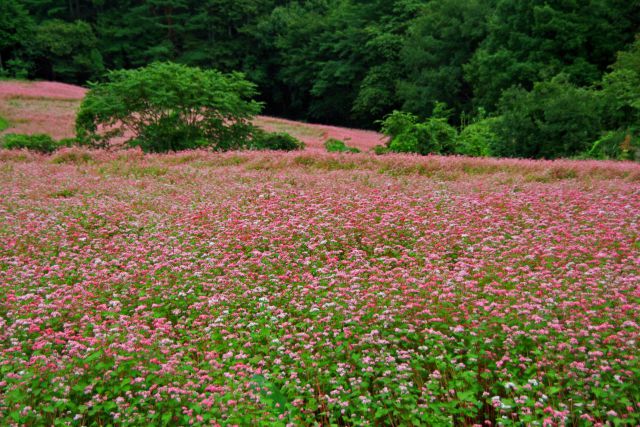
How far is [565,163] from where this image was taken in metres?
13.0

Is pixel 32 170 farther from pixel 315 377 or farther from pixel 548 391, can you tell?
pixel 548 391

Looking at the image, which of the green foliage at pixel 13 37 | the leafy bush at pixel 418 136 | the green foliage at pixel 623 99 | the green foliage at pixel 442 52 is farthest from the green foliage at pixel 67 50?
the green foliage at pixel 623 99

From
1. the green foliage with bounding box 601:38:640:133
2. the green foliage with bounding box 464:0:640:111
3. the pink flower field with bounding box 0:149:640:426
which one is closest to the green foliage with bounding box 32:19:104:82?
the green foliage with bounding box 464:0:640:111

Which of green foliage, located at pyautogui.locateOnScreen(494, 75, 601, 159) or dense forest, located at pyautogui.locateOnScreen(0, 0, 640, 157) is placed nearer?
green foliage, located at pyautogui.locateOnScreen(494, 75, 601, 159)

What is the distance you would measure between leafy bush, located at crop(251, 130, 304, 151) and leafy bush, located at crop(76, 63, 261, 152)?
0.56 m

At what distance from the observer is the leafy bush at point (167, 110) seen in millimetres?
17406

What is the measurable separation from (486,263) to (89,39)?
49.8m

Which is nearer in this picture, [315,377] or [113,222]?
[315,377]

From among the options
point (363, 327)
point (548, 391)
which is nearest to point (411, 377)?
point (363, 327)

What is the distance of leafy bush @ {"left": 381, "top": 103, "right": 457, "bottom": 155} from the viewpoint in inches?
712

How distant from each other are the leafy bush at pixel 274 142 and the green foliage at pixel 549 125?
7.37 m

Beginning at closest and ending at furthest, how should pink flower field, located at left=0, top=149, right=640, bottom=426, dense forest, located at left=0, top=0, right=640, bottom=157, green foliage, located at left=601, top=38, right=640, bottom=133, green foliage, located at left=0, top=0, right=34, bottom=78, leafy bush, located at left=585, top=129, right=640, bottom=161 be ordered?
pink flower field, located at left=0, top=149, right=640, bottom=426, leafy bush, located at left=585, top=129, right=640, bottom=161, green foliage, located at left=601, top=38, right=640, bottom=133, dense forest, located at left=0, top=0, right=640, bottom=157, green foliage, located at left=0, top=0, right=34, bottom=78

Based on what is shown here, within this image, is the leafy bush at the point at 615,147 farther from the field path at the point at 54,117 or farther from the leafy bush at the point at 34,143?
the leafy bush at the point at 34,143

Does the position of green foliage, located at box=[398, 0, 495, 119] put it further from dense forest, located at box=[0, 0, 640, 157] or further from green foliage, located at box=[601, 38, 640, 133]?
green foliage, located at box=[601, 38, 640, 133]
